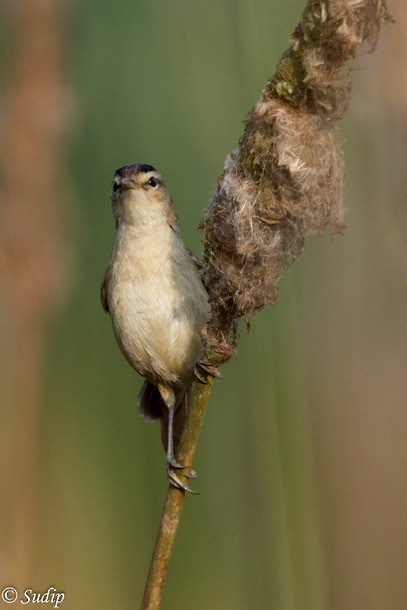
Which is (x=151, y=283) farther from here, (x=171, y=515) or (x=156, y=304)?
(x=171, y=515)

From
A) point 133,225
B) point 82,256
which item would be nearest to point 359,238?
point 133,225

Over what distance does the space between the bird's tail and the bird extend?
4.7 inches

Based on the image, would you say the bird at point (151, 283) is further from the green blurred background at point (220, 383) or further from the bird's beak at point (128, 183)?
the green blurred background at point (220, 383)

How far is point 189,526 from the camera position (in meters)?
2.05

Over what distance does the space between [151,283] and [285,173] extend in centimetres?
94

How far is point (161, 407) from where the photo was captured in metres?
2.47

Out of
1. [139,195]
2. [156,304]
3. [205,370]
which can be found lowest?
[205,370]

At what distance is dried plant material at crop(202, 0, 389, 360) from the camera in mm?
1154

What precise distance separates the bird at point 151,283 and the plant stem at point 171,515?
0.66 m

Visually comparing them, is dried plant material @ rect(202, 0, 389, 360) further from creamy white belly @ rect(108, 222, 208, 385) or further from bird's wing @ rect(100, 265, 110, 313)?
bird's wing @ rect(100, 265, 110, 313)

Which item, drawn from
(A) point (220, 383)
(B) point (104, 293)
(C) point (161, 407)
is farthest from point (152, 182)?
(C) point (161, 407)

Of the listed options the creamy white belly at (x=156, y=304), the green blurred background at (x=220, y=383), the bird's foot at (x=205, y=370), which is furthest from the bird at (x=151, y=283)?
the bird's foot at (x=205, y=370)

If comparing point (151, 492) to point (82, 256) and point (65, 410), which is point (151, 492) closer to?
point (65, 410)

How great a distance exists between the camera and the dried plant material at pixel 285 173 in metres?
1.15
